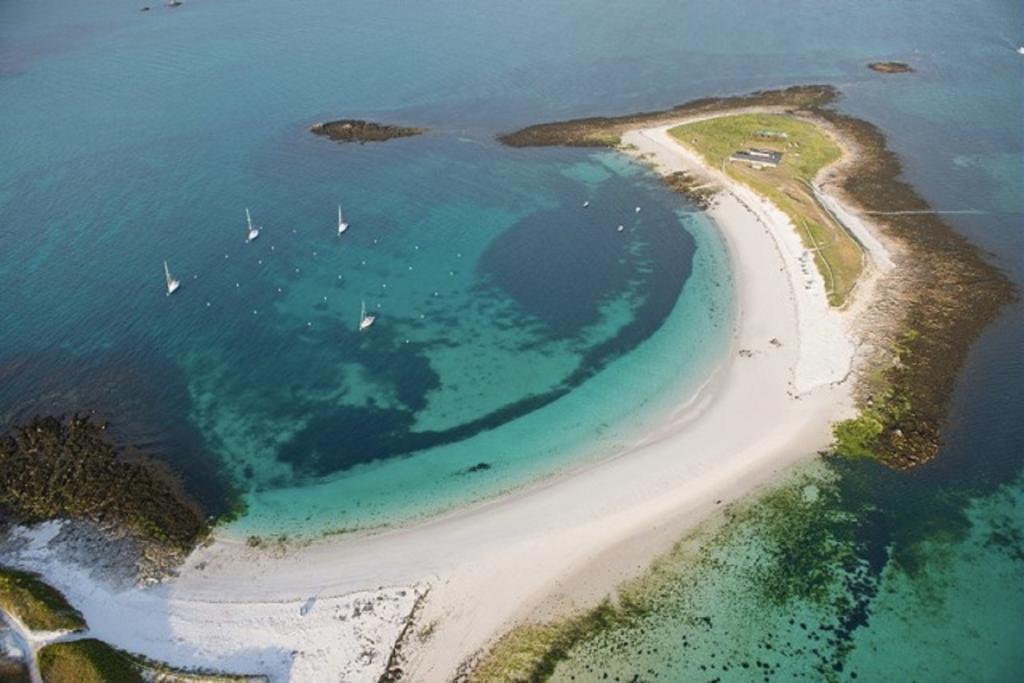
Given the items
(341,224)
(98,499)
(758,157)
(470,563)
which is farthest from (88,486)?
(758,157)

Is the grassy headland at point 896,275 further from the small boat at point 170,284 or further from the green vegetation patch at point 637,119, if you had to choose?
the small boat at point 170,284

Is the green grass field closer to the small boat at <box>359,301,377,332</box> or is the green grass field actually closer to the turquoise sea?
the turquoise sea

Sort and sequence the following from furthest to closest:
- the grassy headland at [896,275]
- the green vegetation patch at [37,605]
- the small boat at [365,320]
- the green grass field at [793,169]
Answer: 1. the green grass field at [793,169]
2. the small boat at [365,320]
3. the grassy headland at [896,275]
4. the green vegetation patch at [37,605]

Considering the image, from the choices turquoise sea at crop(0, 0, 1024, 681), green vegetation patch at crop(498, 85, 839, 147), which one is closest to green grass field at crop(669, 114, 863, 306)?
green vegetation patch at crop(498, 85, 839, 147)

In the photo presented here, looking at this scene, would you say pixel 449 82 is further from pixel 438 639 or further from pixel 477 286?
pixel 438 639

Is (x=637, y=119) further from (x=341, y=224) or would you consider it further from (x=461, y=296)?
(x=461, y=296)

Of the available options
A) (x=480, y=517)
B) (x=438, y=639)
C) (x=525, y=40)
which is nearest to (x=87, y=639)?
(x=438, y=639)

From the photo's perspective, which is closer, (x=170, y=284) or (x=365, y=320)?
(x=365, y=320)

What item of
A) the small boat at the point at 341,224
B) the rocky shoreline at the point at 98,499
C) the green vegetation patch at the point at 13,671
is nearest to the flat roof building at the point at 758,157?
the small boat at the point at 341,224
